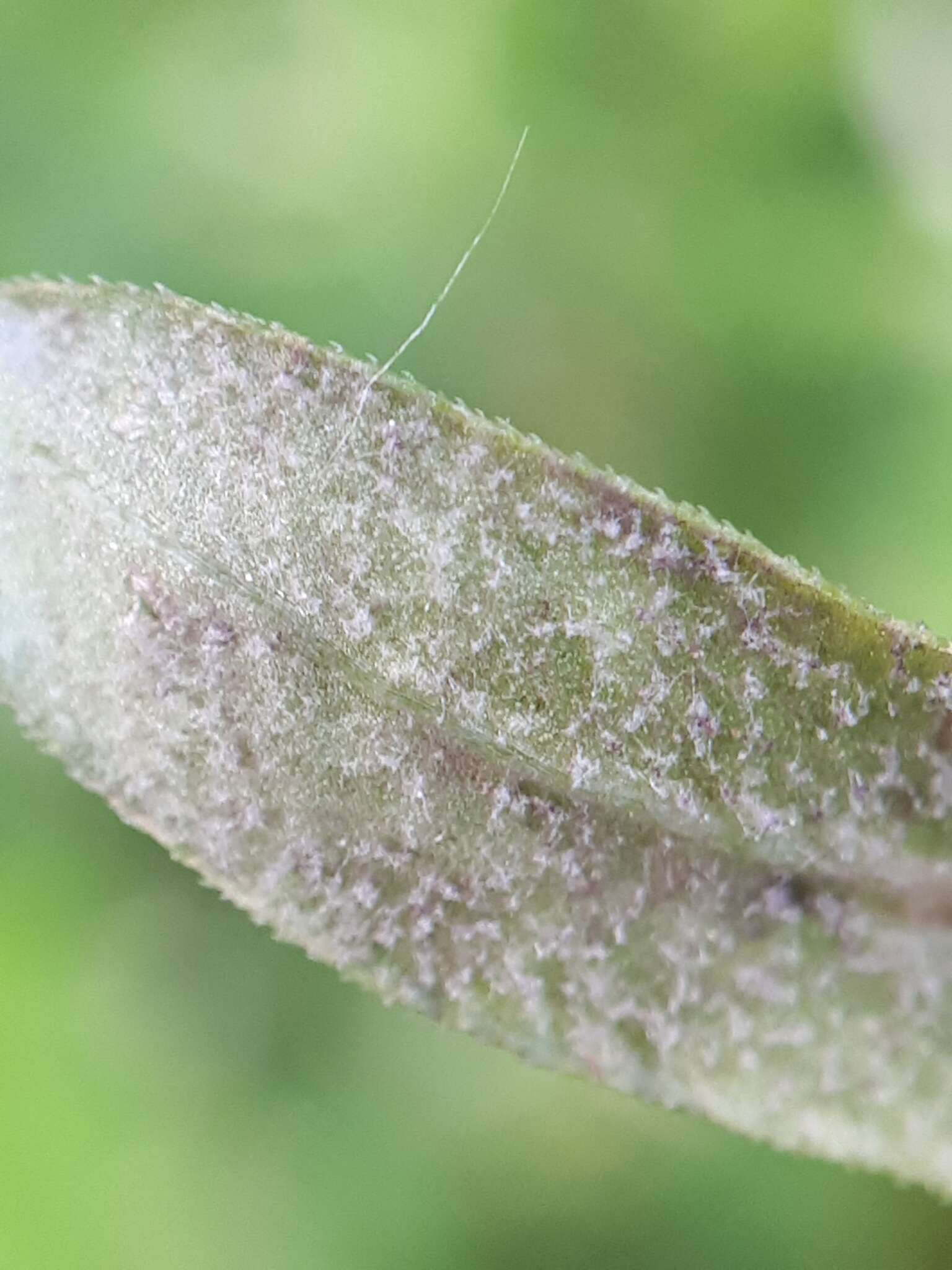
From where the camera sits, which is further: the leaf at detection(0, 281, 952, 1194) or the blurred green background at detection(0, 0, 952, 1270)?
the blurred green background at detection(0, 0, 952, 1270)

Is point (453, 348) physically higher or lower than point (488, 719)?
higher

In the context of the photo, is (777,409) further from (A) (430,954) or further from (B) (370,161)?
(A) (430,954)

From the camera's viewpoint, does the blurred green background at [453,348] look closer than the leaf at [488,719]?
No

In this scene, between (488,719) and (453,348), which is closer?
(488,719)

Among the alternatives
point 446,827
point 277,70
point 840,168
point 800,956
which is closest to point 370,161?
point 277,70
